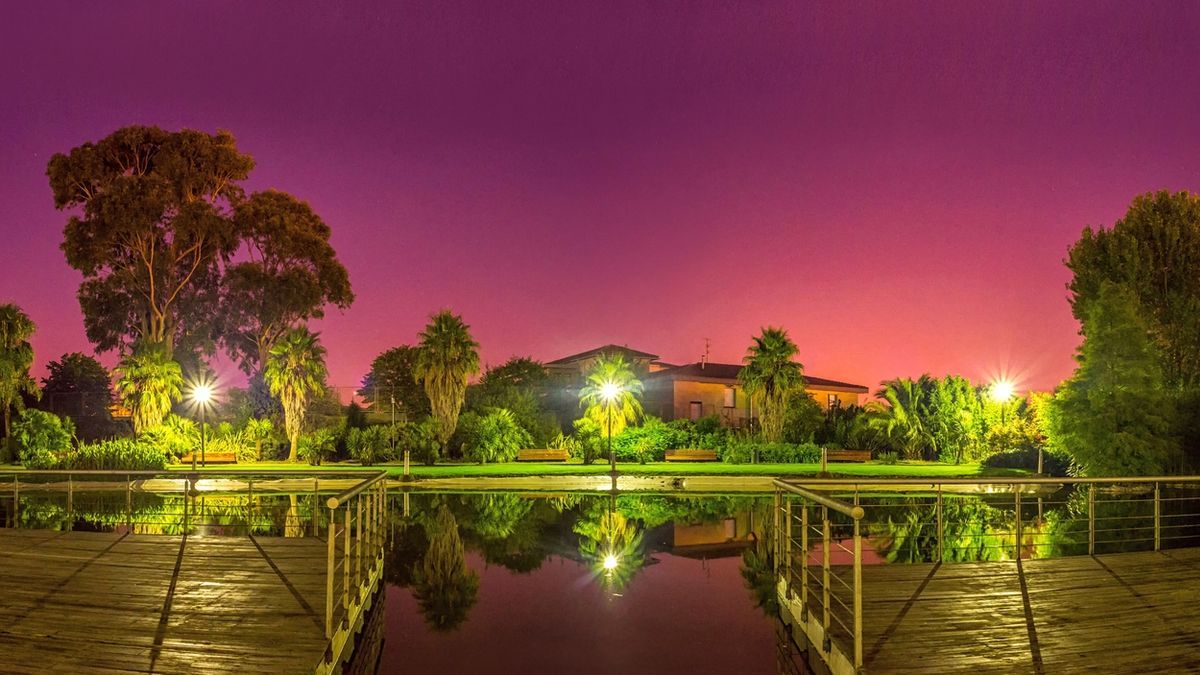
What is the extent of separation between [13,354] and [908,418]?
140 feet

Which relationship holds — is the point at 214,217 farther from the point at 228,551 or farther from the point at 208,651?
the point at 208,651

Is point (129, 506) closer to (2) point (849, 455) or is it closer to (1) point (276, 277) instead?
(2) point (849, 455)

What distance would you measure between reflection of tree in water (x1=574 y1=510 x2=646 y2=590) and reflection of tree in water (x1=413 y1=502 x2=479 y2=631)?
2.01 metres

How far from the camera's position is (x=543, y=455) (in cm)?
3794

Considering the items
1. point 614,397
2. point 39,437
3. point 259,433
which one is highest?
point 614,397

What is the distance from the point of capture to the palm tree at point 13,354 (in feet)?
132

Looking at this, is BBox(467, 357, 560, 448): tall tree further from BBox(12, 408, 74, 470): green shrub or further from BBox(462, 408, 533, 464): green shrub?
BBox(12, 408, 74, 470): green shrub

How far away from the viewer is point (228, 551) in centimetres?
1084

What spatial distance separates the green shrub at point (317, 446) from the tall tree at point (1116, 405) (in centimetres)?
2847

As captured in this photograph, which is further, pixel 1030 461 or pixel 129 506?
pixel 1030 461

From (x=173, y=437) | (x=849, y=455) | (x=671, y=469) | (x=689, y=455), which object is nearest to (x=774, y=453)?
(x=689, y=455)

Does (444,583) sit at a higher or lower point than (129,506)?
lower

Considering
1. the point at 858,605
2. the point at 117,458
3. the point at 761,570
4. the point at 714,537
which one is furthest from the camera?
the point at 117,458

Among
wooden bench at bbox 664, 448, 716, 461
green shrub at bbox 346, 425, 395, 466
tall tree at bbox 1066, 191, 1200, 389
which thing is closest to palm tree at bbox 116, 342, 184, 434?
green shrub at bbox 346, 425, 395, 466
